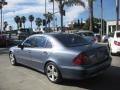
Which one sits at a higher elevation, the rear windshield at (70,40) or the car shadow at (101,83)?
the rear windshield at (70,40)

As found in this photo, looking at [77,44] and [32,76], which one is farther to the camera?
[32,76]

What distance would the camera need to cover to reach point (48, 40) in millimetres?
9242

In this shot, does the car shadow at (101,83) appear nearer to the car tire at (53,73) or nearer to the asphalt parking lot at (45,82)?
the asphalt parking lot at (45,82)

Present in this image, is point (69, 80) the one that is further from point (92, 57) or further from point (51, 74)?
point (92, 57)

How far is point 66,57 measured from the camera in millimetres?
8250

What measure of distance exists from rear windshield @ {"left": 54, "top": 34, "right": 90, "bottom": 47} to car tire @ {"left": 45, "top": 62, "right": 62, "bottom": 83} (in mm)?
770

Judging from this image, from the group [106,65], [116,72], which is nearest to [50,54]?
[106,65]

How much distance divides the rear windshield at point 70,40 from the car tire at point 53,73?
77 centimetres

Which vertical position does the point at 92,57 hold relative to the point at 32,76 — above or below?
above

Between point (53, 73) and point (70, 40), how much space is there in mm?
1221

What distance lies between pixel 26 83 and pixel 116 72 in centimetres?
327

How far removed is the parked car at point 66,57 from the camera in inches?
315

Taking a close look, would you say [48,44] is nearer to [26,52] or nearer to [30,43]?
[30,43]

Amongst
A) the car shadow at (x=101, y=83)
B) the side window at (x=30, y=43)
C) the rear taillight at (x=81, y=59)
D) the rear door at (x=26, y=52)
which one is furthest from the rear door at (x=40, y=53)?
the rear taillight at (x=81, y=59)
